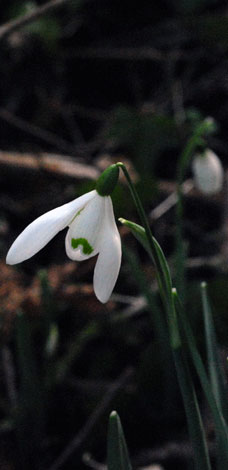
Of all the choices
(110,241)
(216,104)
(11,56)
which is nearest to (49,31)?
(11,56)

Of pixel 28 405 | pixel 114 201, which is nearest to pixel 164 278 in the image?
pixel 28 405

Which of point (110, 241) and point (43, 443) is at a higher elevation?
point (110, 241)

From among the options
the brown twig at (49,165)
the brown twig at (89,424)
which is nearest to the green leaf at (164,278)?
the brown twig at (89,424)

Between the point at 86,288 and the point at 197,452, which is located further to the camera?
the point at 86,288

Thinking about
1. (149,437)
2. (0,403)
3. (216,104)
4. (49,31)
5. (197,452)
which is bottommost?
(197,452)

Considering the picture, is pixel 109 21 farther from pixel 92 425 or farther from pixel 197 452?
pixel 197 452

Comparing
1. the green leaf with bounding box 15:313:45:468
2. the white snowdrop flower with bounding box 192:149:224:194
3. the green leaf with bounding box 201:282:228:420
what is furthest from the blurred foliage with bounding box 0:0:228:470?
the green leaf with bounding box 201:282:228:420

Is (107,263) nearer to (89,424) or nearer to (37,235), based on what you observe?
(37,235)
